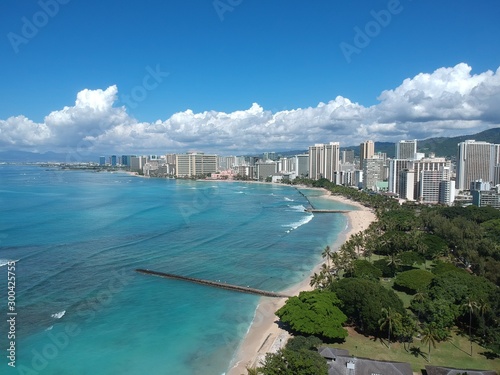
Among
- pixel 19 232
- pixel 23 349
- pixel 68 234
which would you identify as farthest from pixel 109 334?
pixel 19 232

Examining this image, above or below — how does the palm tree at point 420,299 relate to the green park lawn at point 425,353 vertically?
above

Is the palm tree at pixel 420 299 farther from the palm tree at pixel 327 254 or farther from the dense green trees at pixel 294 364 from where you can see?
the palm tree at pixel 327 254

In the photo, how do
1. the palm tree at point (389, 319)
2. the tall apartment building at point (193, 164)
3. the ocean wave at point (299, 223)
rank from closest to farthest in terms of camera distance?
the palm tree at point (389, 319) < the ocean wave at point (299, 223) < the tall apartment building at point (193, 164)

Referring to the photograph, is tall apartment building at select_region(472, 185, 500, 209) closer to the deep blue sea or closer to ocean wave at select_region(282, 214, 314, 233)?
the deep blue sea

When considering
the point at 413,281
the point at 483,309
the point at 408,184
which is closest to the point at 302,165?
the point at 408,184

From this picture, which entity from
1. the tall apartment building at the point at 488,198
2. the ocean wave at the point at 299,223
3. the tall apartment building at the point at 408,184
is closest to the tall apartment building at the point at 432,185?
the tall apartment building at the point at 408,184

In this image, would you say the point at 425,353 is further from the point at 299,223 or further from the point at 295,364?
the point at 299,223

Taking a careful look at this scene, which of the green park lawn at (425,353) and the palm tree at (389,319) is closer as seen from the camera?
the green park lawn at (425,353)
